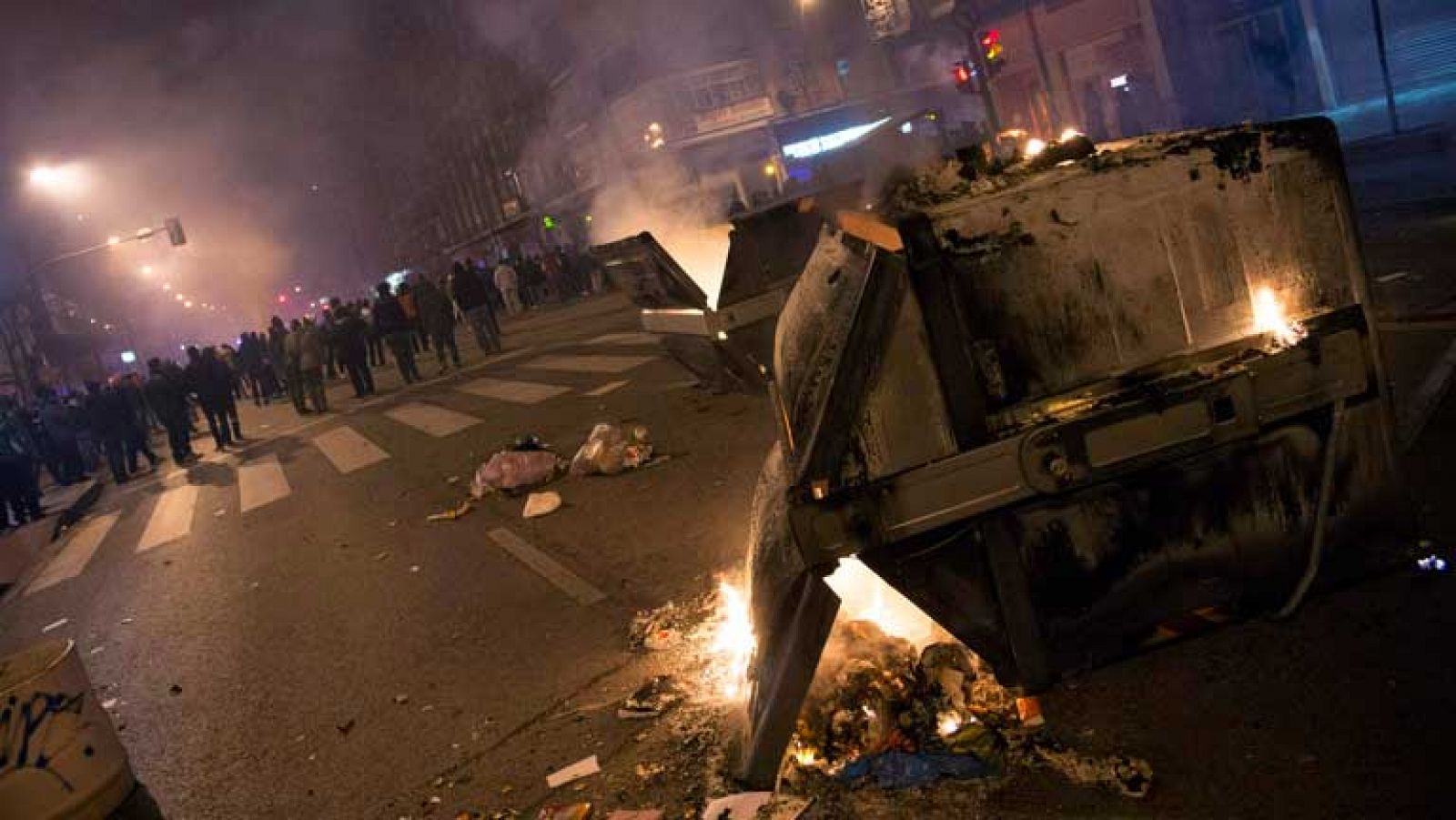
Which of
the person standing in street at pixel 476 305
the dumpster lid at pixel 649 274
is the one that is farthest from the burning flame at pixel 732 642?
the person standing in street at pixel 476 305

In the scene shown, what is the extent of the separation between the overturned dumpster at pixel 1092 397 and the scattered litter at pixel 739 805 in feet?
1.11

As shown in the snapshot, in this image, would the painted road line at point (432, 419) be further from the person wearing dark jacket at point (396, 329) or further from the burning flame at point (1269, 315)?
the burning flame at point (1269, 315)

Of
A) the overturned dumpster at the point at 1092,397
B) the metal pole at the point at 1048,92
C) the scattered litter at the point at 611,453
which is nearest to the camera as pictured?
the overturned dumpster at the point at 1092,397

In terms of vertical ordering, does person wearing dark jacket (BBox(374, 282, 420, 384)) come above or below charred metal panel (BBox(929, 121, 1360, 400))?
above

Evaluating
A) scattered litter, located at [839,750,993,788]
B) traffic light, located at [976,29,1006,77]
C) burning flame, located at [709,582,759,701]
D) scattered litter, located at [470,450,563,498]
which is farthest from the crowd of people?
scattered litter, located at [839,750,993,788]

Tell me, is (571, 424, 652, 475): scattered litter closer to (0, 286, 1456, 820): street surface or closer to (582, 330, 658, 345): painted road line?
(0, 286, 1456, 820): street surface

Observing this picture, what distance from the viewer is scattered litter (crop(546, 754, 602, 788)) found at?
3340mm

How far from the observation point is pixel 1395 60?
19.3 meters

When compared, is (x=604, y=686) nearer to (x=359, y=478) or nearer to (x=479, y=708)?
(x=479, y=708)

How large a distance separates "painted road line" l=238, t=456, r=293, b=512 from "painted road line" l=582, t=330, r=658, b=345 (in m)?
4.91

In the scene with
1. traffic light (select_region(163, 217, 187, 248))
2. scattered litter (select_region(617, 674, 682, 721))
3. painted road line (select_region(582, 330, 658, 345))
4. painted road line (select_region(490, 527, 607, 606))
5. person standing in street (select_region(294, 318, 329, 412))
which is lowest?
scattered litter (select_region(617, 674, 682, 721))

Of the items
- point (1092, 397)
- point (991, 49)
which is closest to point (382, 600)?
point (1092, 397)

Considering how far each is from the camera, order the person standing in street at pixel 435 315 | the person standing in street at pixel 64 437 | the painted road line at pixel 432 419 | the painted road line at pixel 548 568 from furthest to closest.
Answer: the person standing in street at pixel 64 437
the person standing in street at pixel 435 315
the painted road line at pixel 432 419
the painted road line at pixel 548 568

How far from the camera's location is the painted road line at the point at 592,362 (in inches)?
467
